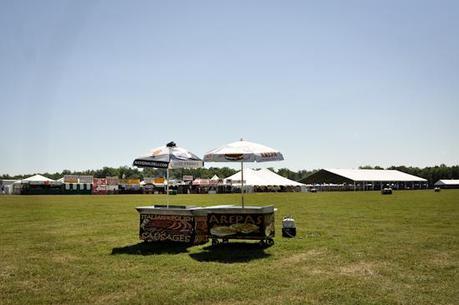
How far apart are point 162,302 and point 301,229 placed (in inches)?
393

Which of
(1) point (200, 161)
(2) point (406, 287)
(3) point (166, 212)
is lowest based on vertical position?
(2) point (406, 287)

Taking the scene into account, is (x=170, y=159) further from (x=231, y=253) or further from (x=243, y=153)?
(x=231, y=253)

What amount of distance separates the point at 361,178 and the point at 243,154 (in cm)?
10281

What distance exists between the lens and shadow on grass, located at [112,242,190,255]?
10.7m

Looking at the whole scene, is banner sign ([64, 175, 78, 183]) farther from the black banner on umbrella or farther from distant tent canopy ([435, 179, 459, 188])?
distant tent canopy ([435, 179, 459, 188])

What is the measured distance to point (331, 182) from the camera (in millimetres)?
112500

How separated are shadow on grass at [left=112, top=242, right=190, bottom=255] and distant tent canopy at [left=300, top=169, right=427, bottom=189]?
3928 inches

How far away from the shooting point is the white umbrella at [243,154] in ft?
37.3

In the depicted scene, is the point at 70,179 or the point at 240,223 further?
the point at 70,179

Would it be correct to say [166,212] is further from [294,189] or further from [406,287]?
[294,189]

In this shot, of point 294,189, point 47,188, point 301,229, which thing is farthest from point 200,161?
point 294,189

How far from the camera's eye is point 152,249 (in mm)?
11133

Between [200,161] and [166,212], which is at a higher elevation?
[200,161]

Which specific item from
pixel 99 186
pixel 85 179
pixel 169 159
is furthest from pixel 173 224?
pixel 85 179
